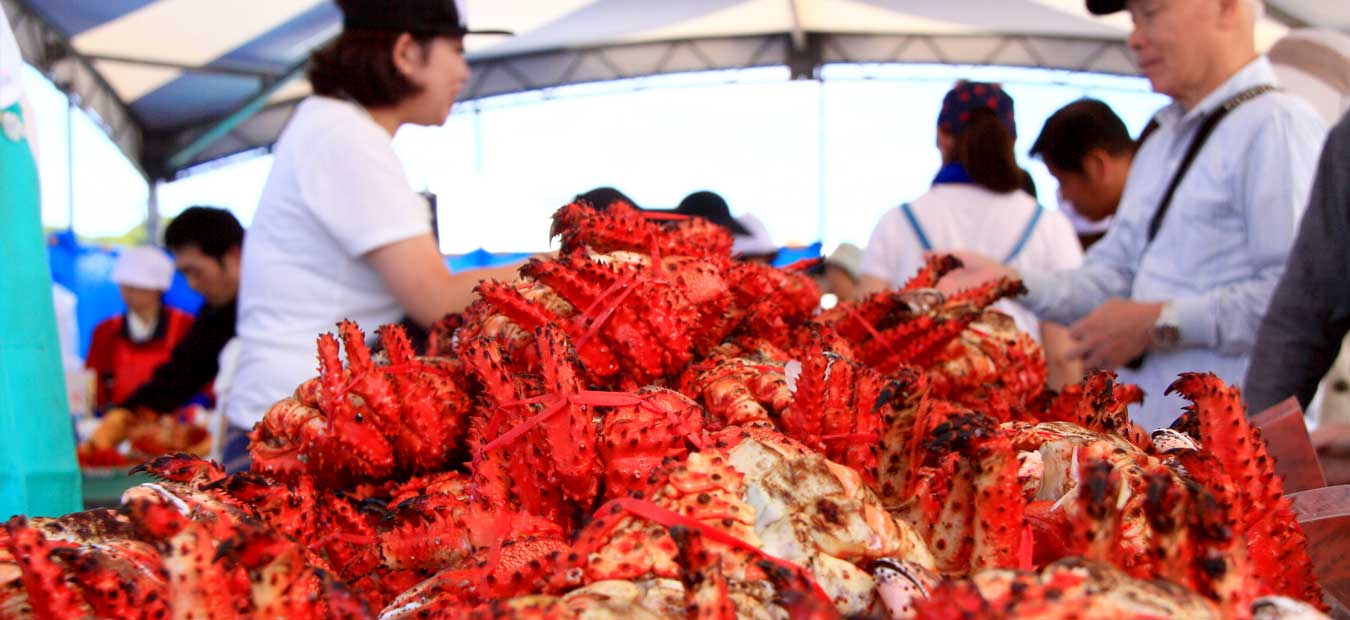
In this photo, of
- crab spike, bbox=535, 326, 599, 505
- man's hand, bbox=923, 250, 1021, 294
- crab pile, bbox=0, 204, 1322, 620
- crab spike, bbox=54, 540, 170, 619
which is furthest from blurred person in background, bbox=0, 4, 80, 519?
man's hand, bbox=923, 250, 1021, 294

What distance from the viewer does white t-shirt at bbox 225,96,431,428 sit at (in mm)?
2293

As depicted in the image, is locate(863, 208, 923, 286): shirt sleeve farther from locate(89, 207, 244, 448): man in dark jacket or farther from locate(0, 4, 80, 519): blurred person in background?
locate(89, 207, 244, 448): man in dark jacket

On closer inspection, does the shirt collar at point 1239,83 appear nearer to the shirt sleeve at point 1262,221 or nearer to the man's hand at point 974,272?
the shirt sleeve at point 1262,221

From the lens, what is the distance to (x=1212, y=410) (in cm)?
119

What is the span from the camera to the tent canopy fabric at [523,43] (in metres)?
9.52

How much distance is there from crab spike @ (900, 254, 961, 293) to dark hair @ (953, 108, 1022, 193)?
1.96 meters

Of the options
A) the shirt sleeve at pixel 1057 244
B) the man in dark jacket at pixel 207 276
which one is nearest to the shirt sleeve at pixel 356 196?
the shirt sleeve at pixel 1057 244

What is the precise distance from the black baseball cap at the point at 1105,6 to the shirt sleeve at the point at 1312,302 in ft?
3.28

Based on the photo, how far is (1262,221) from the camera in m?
2.68

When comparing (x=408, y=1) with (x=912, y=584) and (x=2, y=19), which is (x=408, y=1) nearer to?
(x=2, y=19)

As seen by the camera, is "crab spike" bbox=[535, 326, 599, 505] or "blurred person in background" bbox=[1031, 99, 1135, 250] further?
"blurred person in background" bbox=[1031, 99, 1135, 250]

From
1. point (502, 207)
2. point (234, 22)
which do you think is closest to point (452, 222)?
point (502, 207)

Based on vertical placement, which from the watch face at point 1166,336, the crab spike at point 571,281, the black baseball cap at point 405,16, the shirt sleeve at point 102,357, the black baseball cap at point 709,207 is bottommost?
the shirt sleeve at point 102,357

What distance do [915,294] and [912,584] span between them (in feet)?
3.68
